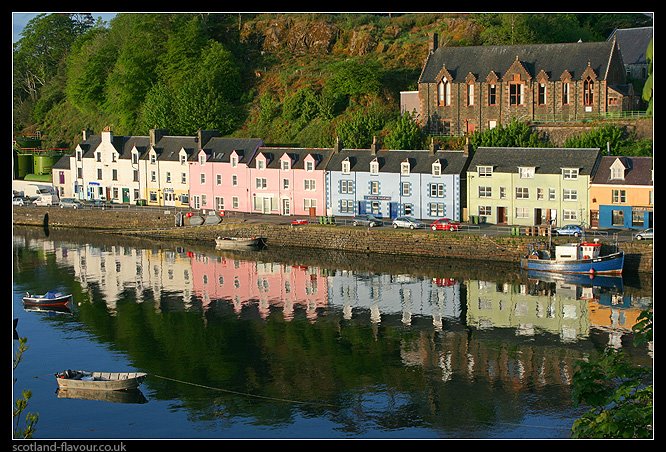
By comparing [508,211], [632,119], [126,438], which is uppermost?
[632,119]

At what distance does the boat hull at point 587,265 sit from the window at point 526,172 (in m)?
6.74

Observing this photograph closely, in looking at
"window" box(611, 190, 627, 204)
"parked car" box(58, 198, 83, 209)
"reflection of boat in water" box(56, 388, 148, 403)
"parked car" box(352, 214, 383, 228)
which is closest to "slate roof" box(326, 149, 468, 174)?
"parked car" box(352, 214, 383, 228)

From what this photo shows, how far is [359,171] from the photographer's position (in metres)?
61.7

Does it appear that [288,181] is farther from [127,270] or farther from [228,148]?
[127,270]

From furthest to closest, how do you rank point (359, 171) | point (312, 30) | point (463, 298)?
point (312, 30) → point (359, 171) → point (463, 298)

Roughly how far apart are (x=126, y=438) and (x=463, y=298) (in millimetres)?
20398

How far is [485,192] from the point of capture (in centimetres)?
5791

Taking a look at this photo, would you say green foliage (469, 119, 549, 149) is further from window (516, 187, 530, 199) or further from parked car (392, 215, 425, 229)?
parked car (392, 215, 425, 229)

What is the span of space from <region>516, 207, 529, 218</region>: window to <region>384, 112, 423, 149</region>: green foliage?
32.3 ft

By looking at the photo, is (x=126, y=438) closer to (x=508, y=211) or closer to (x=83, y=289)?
(x=83, y=289)

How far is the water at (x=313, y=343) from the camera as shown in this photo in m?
31.1

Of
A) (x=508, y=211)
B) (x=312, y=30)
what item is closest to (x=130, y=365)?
(x=508, y=211)

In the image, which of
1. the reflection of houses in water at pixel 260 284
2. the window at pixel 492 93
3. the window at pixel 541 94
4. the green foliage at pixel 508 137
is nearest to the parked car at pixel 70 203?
the reflection of houses in water at pixel 260 284

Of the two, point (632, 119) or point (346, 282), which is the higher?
point (632, 119)
